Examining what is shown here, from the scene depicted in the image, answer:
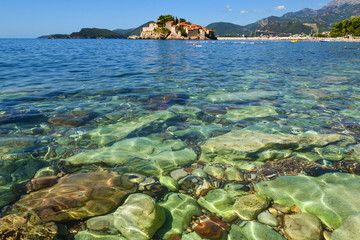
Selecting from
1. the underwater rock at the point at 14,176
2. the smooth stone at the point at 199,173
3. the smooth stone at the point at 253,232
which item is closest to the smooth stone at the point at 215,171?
the smooth stone at the point at 199,173

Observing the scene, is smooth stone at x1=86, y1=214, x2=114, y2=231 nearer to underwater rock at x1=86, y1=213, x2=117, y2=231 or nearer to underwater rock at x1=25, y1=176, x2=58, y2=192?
underwater rock at x1=86, y1=213, x2=117, y2=231

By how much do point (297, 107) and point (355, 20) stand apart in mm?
131105

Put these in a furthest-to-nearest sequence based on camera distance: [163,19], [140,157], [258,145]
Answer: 1. [163,19]
2. [258,145]
3. [140,157]

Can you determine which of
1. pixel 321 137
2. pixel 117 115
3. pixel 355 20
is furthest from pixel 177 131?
pixel 355 20

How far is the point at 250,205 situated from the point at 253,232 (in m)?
0.38

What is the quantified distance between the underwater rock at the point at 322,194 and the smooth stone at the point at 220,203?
54 centimetres

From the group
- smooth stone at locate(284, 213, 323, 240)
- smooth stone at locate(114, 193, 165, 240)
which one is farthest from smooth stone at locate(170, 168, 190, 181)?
smooth stone at locate(284, 213, 323, 240)

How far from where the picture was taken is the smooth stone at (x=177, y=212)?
7.57ft

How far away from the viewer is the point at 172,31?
436 ft

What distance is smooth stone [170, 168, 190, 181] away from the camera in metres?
3.27

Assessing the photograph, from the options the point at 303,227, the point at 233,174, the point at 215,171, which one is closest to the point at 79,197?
the point at 215,171

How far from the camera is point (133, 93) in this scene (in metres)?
8.15

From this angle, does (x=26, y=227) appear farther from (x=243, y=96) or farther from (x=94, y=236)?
(x=243, y=96)

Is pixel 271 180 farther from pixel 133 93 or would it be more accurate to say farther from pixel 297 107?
pixel 133 93
